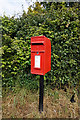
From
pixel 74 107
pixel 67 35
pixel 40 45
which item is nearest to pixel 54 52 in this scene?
pixel 67 35

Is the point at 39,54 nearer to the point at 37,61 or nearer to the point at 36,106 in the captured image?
the point at 37,61

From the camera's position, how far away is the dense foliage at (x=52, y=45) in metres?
2.29

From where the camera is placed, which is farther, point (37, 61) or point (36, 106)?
point (36, 106)

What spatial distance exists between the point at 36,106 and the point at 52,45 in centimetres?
173

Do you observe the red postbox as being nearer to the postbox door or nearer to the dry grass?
the postbox door

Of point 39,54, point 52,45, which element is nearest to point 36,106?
point 39,54

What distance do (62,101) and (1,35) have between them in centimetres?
262

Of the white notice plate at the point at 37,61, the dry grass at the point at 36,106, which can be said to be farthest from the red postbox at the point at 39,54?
the dry grass at the point at 36,106

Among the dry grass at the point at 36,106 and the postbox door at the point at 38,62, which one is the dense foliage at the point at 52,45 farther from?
the postbox door at the point at 38,62

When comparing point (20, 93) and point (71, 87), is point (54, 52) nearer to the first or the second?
point (71, 87)

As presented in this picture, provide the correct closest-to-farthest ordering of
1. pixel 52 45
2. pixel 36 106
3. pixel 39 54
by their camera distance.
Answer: pixel 39 54, pixel 36 106, pixel 52 45

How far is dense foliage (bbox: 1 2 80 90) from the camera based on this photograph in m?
2.29

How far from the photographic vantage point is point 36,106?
1927 mm

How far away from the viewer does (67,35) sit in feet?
7.41
